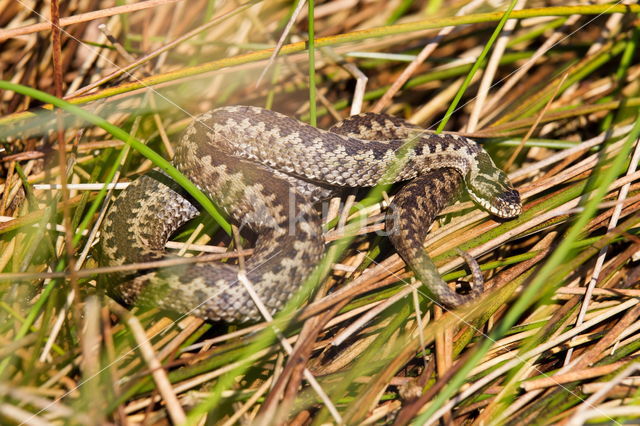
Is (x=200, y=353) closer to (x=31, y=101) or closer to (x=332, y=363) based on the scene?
(x=332, y=363)

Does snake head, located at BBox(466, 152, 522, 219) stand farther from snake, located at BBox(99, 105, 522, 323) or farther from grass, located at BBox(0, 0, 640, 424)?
grass, located at BBox(0, 0, 640, 424)

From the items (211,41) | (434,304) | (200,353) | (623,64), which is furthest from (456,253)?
(211,41)

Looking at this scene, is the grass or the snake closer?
the grass

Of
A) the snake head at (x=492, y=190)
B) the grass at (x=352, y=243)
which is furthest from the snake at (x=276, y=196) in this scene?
the grass at (x=352, y=243)

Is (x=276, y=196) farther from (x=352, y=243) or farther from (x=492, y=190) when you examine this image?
(x=492, y=190)

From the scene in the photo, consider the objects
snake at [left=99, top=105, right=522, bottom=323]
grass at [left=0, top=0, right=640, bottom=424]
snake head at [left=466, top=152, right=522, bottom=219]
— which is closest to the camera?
grass at [left=0, top=0, right=640, bottom=424]

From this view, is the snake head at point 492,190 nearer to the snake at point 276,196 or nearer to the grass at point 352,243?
the snake at point 276,196

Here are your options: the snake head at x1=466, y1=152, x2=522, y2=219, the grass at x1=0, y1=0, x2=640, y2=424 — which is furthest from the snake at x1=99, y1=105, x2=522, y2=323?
the grass at x1=0, y1=0, x2=640, y2=424
